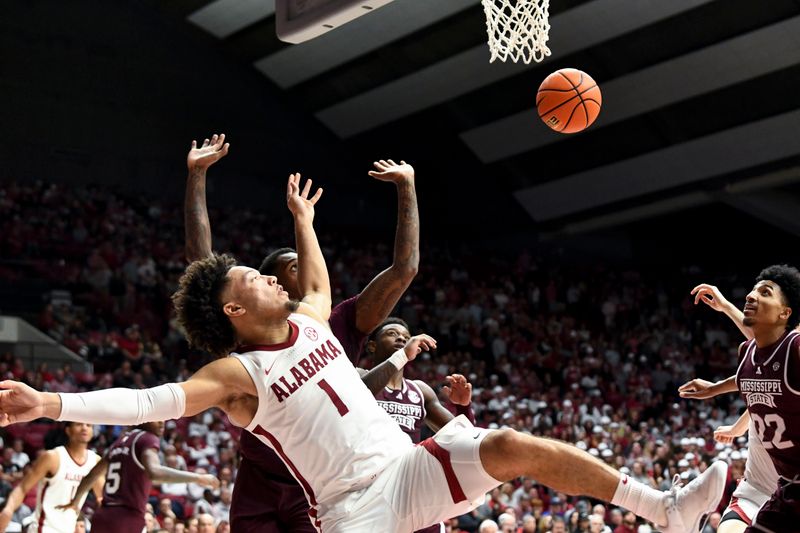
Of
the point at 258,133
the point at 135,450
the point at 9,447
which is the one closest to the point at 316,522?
the point at 135,450

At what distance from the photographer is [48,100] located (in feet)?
79.2

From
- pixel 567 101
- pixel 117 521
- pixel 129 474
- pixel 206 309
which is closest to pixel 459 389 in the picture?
pixel 206 309

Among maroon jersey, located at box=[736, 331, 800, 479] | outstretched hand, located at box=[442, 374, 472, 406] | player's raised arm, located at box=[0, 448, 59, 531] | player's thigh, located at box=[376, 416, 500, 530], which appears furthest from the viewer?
player's raised arm, located at box=[0, 448, 59, 531]

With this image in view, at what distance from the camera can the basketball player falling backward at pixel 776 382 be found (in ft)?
17.1

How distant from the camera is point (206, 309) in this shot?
446 centimetres

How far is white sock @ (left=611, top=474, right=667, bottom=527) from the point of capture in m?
3.89

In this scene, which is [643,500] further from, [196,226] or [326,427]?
[196,226]

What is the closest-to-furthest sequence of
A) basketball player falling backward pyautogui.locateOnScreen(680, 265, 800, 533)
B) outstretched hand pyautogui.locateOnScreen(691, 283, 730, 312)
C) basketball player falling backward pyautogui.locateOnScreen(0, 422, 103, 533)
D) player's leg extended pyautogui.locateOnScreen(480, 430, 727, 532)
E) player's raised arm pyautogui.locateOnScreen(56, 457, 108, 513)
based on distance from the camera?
player's leg extended pyautogui.locateOnScreen(480, 430, 727, 532), basketball player falling backward pyautogui.locateOnScreen(680, 265, 800, 533), outstretched hand pyautogui.locateOnScreen(691, 283, 730, 312), player's raised arm pyautogui.locateOnScreen(56, 457, 108, 513), basketball player falling backward pyautogui.locateOnScreen(0, 422, 103, 533)

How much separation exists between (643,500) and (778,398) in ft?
6.21

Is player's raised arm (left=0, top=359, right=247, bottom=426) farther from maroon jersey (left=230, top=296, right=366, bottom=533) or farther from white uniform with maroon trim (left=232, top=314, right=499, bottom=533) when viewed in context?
maroon jersey (left=230, top=296, right=366, bottom=533)

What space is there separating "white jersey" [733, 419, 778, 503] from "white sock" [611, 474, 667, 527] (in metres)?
2.15

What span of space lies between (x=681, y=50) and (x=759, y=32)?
5.34 feet

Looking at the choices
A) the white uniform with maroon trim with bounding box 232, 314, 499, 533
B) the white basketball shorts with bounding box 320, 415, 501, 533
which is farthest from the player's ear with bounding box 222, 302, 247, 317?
the white basketball shorts with bounding box 320, 415, 501, 533

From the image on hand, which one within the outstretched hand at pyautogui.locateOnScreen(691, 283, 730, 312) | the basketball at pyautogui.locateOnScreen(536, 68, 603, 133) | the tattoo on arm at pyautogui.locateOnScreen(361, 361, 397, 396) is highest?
the basketball at pyautogui.locateOnScreen(536, 68, 603, 133)
